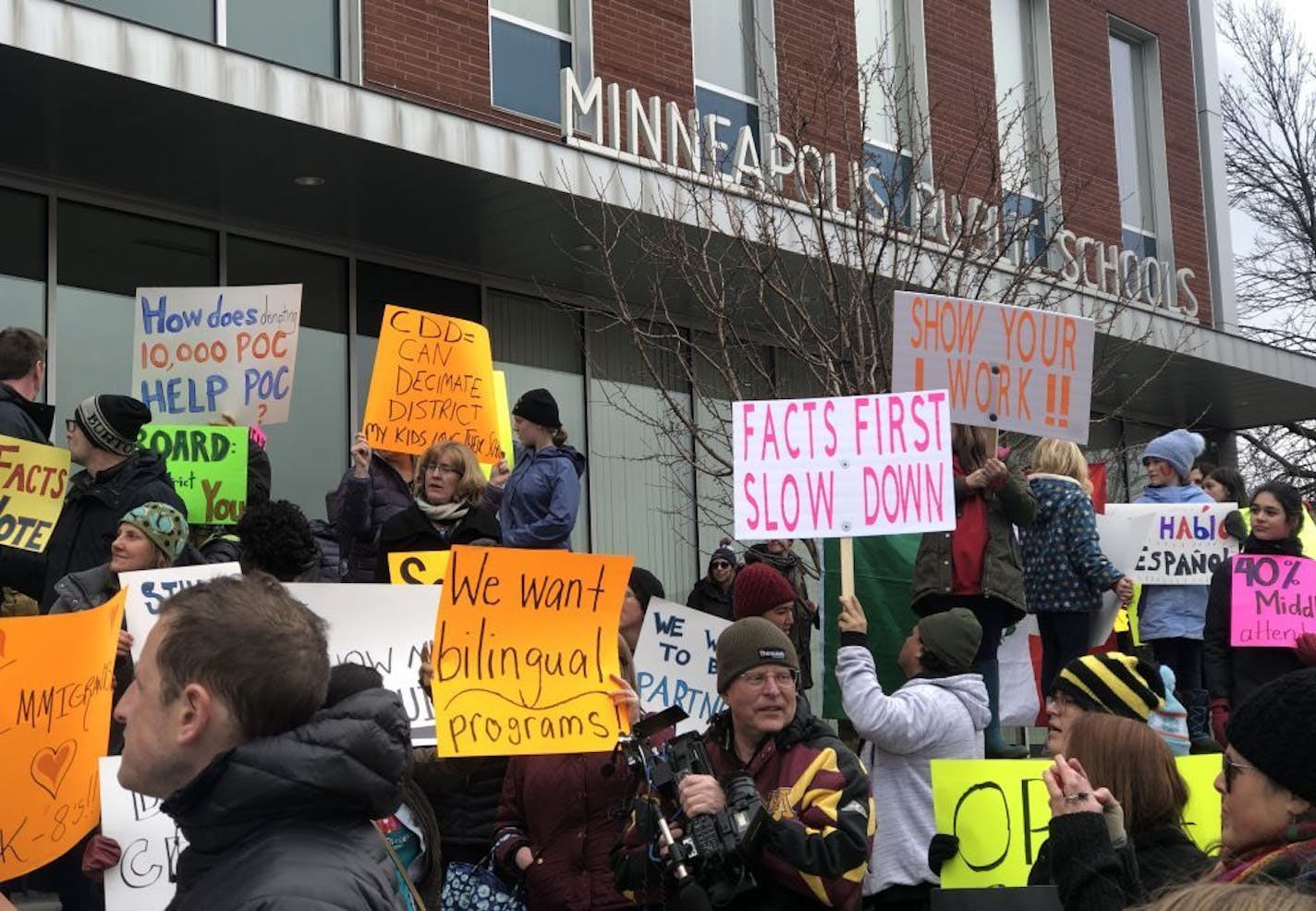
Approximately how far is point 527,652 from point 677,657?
134 centimetres

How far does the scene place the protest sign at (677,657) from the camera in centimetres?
718

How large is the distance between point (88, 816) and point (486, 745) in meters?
1.21

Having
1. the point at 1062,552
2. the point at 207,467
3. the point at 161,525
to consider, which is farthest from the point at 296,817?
the point at 1062,552

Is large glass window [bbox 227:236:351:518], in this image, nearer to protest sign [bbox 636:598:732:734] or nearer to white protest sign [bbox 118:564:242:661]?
protest sign [bbox 636:598:732:734]

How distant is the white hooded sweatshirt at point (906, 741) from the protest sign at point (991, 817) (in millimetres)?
381

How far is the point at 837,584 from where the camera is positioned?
341 inches

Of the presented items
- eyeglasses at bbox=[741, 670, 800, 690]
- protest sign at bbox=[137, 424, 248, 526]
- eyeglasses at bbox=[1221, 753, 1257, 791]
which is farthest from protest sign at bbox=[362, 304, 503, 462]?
eyeglasses at bbox=[1221, 753, 1257, 791]

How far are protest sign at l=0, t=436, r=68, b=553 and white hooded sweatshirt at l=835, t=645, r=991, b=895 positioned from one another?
3.31 m

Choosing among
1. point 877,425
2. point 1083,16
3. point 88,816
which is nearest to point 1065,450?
point 877,425

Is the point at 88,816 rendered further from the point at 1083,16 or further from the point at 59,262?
the point at 1083,16

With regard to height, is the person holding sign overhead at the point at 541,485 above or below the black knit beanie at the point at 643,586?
above

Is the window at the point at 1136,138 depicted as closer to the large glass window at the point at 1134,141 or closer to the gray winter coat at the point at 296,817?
the large glass window at the point at 1134,141

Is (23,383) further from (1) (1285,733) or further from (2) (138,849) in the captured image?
(1) (1285,733)

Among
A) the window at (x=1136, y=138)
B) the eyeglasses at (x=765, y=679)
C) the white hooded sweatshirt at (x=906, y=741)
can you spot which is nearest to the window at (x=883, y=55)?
the window at (x=1136, y=138)
